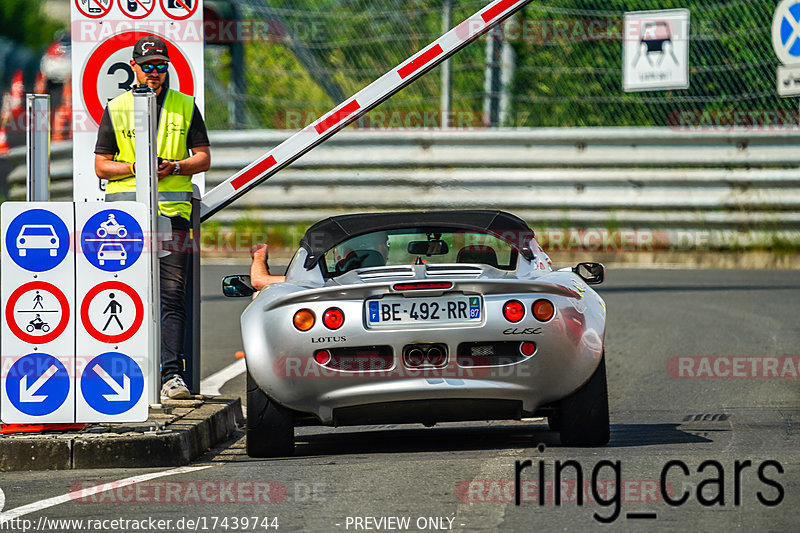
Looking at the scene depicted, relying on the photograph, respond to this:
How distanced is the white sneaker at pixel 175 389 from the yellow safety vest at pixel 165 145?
863 mm

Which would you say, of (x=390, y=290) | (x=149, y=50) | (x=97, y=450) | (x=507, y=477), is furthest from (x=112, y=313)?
(x=507, y=477)

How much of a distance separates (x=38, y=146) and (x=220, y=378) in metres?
3.40

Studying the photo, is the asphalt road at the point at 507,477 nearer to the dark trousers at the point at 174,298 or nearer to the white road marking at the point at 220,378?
the white road marking at the point at 220,378

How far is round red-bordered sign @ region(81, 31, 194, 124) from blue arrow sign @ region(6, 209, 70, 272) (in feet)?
5.41

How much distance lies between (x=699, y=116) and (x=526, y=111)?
1.95 metres

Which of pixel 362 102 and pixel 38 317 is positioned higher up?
pixel 362 102

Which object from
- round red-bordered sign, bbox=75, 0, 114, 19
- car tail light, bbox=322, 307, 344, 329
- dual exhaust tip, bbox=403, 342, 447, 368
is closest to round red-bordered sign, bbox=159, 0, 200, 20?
round red-bordered sign, bbox=75, 0, 114, 19

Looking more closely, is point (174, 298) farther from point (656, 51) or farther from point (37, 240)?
point (656, 51)

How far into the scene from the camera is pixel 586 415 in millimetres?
6777

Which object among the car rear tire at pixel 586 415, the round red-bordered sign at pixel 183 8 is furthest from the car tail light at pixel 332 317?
the round red-bordered sign at pixel 183 8

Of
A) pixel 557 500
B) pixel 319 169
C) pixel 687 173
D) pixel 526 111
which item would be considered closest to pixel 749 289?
pixel 687 173

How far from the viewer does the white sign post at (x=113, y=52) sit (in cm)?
830

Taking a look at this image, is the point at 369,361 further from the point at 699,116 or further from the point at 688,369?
the point at 699,116

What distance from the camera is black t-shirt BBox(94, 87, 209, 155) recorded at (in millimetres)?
7945
